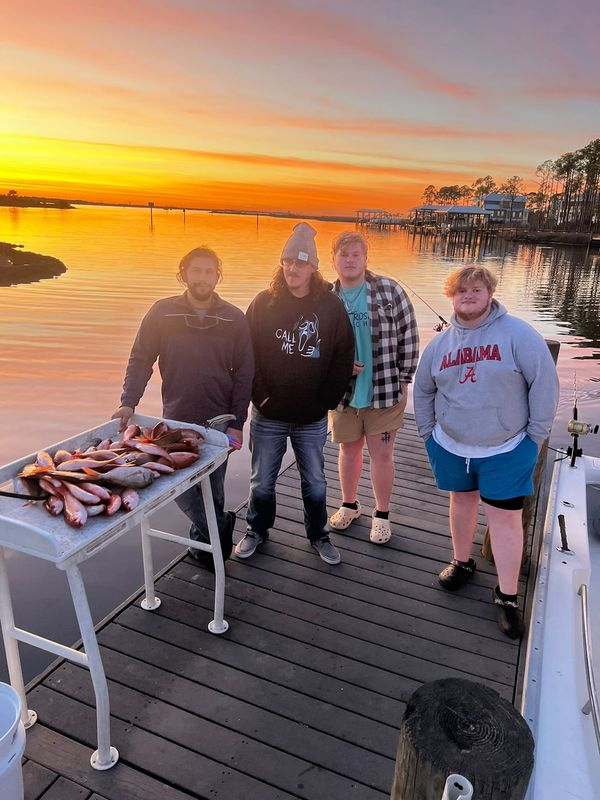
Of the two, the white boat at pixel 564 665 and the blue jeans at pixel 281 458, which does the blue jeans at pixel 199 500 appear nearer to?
the blue jeans at pixel 281 458

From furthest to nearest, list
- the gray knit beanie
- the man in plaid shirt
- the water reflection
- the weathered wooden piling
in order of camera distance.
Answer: the water reflection, the man in plaid shirt, the gray knit beanie, the weathered wooden piling

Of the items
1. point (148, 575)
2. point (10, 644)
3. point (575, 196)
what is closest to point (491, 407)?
point (148, 575)

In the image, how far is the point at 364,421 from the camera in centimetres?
380

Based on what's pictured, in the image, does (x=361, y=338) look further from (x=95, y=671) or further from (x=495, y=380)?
(x=95, y=671)

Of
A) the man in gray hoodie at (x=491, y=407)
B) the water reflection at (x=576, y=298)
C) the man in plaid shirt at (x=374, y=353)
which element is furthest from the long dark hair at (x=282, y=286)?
the water reflection at (x=576, y=298)

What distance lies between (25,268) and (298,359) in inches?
1005

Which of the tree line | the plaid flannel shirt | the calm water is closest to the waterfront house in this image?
the tree line

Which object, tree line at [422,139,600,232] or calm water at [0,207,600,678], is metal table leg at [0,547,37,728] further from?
tree line at [422,139,600,232]

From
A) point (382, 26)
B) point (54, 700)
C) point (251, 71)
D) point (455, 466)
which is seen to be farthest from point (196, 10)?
point (54, 700)

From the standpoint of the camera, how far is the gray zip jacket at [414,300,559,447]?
282 cm

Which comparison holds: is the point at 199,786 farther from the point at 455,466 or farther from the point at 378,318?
the point at 378,318

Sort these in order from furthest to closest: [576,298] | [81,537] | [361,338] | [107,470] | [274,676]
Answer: [576,298] < [361,338] < [274,676] < [107,470] < [81,537]

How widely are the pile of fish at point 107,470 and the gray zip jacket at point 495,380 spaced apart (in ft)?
4.69

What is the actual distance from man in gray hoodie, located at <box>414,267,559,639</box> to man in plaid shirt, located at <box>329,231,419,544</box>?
1.42ft
